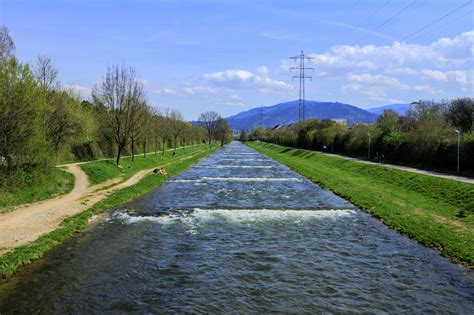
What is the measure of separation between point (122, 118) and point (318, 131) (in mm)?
53744

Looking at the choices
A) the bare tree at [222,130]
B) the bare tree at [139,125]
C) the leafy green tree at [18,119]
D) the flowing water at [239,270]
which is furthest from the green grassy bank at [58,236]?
the bare tree at [222,130]

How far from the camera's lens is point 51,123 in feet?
120

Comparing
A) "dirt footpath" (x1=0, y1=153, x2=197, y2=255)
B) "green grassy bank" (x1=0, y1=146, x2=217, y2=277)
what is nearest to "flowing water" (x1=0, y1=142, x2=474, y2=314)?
"green grassy bank" (x1=0, y1=146, x2=217, y2=277)

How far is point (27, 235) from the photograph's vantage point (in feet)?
53.2

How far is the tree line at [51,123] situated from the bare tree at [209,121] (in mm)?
106224

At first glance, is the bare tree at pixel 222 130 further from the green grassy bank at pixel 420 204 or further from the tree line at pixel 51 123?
the green grassy bank at pixel 420 204

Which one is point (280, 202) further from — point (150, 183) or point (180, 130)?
point (180, 130)

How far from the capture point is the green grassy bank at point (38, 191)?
2167 centimetres

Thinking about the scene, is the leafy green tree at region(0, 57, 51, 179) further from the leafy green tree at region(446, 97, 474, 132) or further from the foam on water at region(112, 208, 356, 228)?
the leafy green tree at region(446, 97, 474, 132)

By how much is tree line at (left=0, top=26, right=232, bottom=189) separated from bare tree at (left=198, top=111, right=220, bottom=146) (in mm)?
106224

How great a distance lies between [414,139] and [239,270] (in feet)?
120

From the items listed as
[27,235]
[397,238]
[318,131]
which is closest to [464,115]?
[318,131]

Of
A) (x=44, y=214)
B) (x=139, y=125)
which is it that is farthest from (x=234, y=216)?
(x=139, y=125)

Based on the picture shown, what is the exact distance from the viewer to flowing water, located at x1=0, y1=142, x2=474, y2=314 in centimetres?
1029
